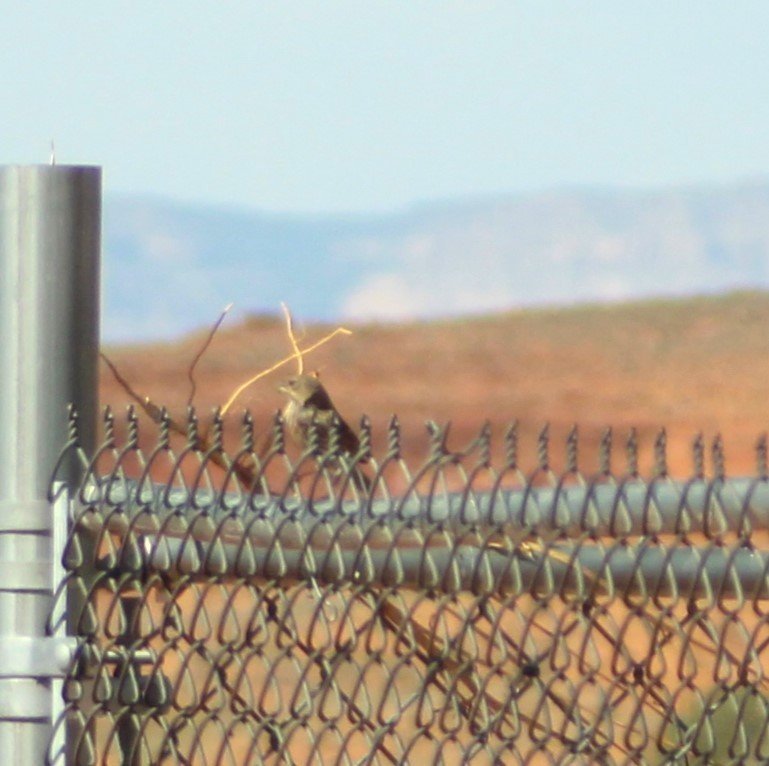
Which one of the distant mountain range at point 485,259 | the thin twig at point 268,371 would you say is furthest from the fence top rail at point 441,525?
the distant mountain range at point 485,259

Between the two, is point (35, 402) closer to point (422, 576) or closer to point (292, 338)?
point (292, 338)

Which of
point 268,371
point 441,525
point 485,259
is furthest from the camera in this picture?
point 485,259

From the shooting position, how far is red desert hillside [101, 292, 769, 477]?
28.4m

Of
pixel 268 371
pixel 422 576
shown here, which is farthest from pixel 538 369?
pixel 422 576

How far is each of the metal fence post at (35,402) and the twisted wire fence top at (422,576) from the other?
0.05 meters

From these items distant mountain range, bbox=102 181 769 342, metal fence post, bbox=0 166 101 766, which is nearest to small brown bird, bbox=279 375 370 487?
metal fence post, bbox=0 166 101 766

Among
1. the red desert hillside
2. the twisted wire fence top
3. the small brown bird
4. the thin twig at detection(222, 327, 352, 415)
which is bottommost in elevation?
the red desert hillside

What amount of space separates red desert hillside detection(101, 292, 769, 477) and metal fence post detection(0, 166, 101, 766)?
20.0 meters

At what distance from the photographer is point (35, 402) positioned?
118 inches

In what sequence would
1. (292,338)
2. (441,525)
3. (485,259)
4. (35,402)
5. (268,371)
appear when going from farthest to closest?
1. (485,259)
2. (292,338)
3. (268,371)
4. (35,402)
5. (441,525)

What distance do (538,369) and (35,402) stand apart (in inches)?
1362

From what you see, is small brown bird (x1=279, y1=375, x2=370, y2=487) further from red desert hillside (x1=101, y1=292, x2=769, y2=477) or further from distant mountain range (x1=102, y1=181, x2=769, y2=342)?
distant mountain range (x1=102, y1=181, x2=769, y2=342)

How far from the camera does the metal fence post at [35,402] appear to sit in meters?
3.00

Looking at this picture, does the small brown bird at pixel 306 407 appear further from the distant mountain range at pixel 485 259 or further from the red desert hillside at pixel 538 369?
the distant mountain range at pixel 485 259
